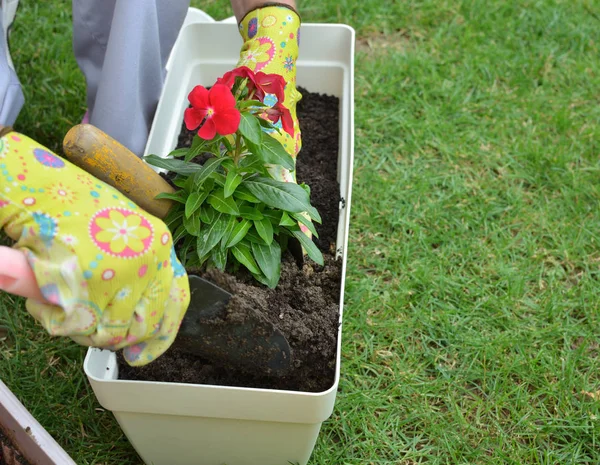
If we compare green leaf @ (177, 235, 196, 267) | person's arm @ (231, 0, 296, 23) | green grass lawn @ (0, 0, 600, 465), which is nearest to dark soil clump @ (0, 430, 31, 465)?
green grass lawn @ (0, 0, 600, 465)

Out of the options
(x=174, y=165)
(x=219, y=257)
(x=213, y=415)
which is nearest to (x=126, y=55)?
(x=174, y=165)

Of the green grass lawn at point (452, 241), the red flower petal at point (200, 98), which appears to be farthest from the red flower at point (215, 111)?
the green grass lawn at point (452, 241)

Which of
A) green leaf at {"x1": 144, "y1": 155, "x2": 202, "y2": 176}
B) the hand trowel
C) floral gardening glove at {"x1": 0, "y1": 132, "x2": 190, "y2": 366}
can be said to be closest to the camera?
floral gardening glove at {"x1": 0, "y1": 132, "x2": 190, "y2": 366}

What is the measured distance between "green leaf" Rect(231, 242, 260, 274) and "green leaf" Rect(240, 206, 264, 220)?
6 cm

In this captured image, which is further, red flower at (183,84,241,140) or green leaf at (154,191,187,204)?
green leaf at (154,191,187,204)

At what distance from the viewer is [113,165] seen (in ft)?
3.90

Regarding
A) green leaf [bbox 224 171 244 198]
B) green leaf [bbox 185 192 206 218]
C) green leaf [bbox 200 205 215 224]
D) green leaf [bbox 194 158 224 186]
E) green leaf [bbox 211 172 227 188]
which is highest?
green leaf [bbox 194 158 224 186]

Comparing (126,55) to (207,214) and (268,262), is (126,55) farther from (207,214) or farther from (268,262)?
(268,262)

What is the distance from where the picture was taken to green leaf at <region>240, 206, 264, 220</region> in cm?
132

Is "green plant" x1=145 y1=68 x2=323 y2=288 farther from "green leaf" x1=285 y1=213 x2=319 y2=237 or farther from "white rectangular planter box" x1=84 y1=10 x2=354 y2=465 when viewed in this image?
"white rectangular planter box" x1=84 y1=10 x2=354 y2=465

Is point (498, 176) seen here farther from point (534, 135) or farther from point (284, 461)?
point (284, 461)

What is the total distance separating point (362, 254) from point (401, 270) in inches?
4.9

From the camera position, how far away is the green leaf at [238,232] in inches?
50.5

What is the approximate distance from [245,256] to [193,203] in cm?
15
